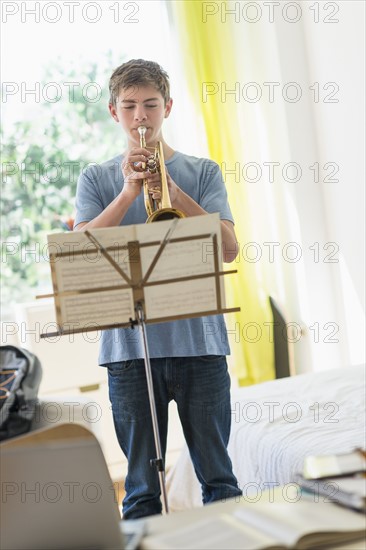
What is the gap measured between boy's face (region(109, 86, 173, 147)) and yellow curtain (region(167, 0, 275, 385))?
2079 mm

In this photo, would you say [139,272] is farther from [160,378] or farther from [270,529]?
[270,529]

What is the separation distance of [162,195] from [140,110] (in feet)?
0.93

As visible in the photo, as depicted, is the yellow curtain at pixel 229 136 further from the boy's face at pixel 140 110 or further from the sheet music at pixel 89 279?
the sheet music at pixel 89 279

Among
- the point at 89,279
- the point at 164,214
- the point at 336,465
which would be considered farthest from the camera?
the point at 164,214

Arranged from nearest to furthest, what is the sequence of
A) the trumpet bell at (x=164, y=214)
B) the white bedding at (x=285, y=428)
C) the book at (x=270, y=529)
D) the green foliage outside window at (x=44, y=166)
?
the book at (x=270, y=529) < the trumpet bell at (x=164, y=214) < the white bedding at (x=285, y=428) < the green foliage outside window at (x=44, y=166)

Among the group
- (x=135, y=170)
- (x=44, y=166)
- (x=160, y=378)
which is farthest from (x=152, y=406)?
(x=44, y=166)

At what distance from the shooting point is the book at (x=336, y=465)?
1386 millimetres

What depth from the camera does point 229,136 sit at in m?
4.28

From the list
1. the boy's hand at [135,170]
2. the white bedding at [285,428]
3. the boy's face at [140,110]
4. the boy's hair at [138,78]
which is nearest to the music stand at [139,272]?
the boy's hand at [135,170]

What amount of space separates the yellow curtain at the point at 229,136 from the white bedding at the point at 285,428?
3.45 feet

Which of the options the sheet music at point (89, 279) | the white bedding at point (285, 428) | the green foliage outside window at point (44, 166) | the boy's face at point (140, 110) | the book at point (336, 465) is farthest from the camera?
the green foliage outside window at point (44, 166)

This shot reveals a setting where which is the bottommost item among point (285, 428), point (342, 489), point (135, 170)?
point (285, 428)

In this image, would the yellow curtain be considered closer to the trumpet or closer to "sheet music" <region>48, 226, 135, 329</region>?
the trumpet

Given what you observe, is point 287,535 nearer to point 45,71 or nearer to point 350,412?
point 350,412
